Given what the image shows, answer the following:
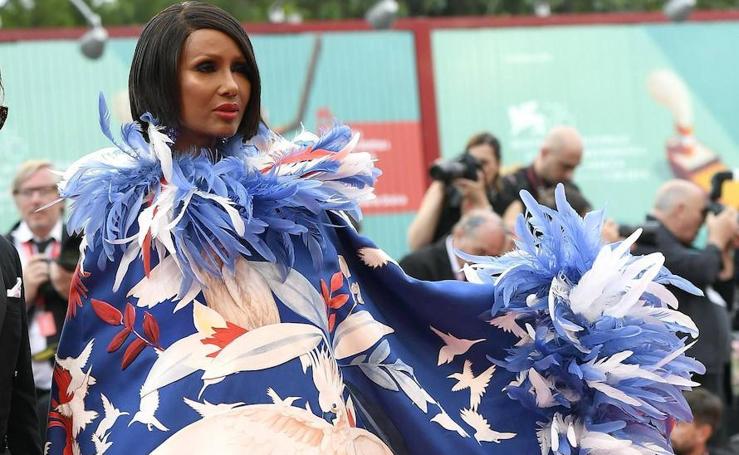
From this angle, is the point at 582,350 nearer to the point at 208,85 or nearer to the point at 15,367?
the point at 208,85

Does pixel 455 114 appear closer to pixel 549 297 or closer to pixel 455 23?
pixel 455 23

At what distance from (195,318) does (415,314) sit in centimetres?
67

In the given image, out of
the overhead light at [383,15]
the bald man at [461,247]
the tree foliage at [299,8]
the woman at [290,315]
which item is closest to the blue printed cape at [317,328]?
the woman at [290,315]

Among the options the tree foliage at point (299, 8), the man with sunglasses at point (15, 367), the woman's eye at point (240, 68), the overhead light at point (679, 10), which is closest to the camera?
the man with sunglasses at point (15, 367)

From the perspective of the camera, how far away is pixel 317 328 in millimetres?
3434

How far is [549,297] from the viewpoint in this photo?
146 inches

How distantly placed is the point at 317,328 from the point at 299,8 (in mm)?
18159

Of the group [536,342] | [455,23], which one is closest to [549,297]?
[536,342]

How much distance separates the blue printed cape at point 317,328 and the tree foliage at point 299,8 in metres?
16.3

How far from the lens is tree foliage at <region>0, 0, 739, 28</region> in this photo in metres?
19.8

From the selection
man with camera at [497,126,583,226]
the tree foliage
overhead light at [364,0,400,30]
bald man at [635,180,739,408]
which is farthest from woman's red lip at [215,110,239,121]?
the tree foliage

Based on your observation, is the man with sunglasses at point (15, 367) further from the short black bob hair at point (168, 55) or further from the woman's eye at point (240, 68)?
the woman's eye at point (240, 68)

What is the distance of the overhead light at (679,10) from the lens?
11.4 metres

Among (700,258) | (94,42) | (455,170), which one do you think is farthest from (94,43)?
(700,258)
